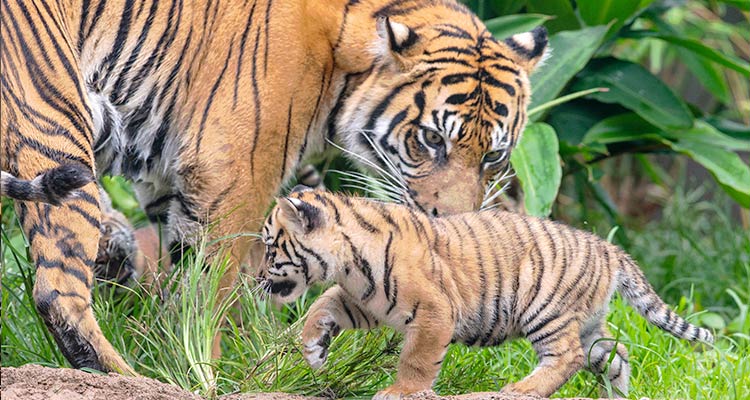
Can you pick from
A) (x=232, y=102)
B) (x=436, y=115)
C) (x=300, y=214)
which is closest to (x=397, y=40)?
(x=436, y=115)

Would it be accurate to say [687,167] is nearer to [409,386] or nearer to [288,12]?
[288,12]

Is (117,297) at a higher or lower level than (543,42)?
lower

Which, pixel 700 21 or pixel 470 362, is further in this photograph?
pixel 700 21

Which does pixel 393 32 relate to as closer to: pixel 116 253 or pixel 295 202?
pixel 295 202

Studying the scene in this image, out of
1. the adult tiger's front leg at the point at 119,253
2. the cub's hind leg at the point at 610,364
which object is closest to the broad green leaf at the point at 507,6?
the adult tiger's front leg at the point at 119,253

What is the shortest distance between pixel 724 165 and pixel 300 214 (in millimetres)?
3559

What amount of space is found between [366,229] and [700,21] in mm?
6371

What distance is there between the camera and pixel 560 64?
620 cm

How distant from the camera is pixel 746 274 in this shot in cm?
685

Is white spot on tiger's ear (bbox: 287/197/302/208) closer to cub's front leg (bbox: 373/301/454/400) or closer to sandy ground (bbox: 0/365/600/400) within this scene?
cub's front leg (bbox: 373/301/454/400)

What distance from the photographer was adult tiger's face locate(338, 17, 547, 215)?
4648 mm

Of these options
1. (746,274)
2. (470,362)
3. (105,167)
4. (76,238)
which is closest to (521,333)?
(470,362)

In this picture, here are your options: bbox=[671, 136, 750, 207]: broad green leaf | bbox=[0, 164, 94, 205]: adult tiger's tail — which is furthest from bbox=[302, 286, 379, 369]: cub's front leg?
bbox=[671, 136, 750, 207]: broad green leaf

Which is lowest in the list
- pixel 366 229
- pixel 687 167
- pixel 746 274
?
pixel 687 167
